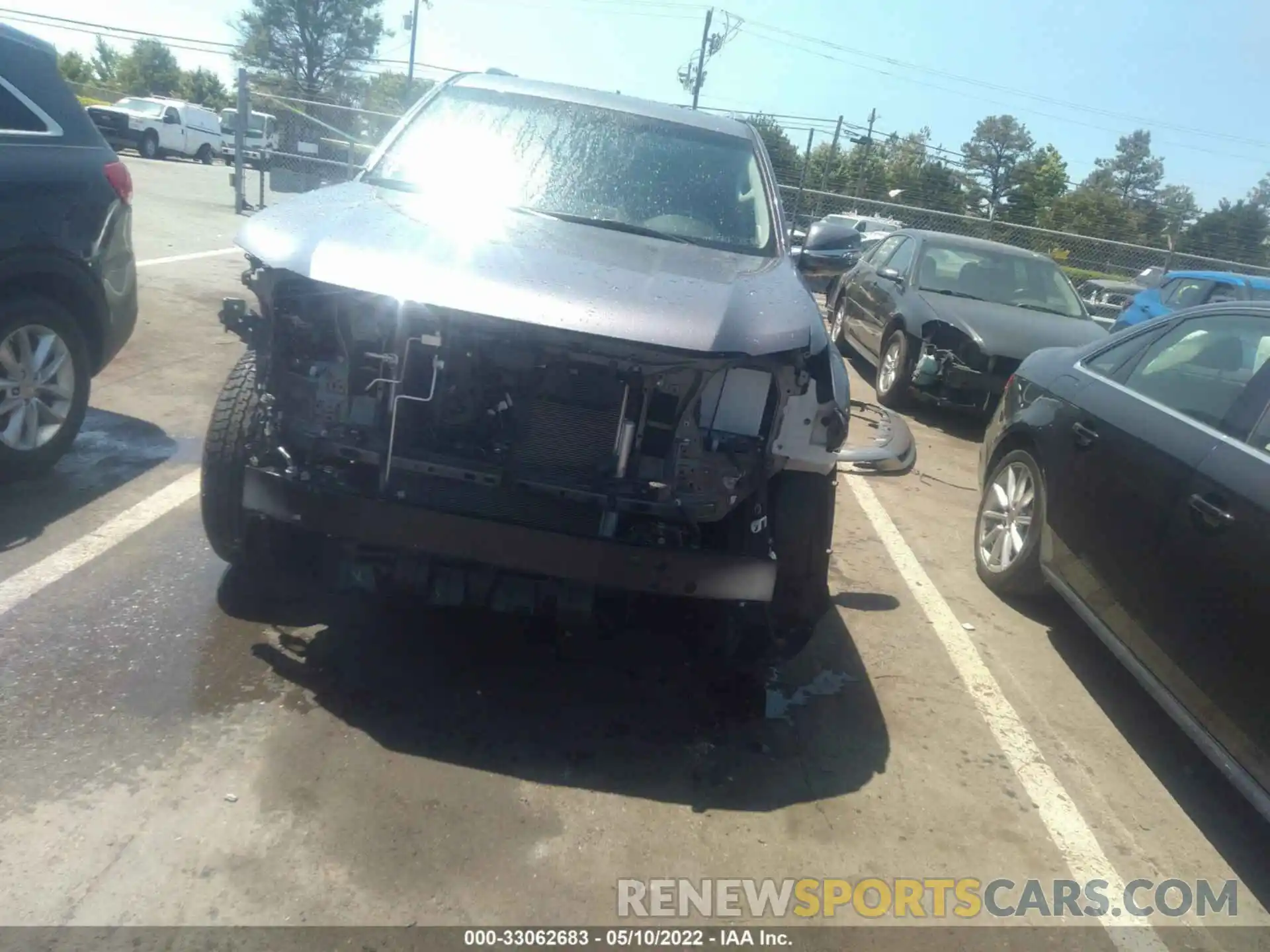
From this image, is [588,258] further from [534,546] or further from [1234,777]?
[1234,777]

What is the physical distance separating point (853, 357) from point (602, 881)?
9.95 metres

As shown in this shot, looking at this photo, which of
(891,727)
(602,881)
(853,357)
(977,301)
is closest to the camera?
(602,881)

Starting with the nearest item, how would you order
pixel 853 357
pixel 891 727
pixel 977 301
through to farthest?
pixel 891 727 → pixel 977 301 → pixel 853 357

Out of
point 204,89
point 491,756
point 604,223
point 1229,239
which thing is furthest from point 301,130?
point 204,89

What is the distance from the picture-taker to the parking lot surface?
2.59m

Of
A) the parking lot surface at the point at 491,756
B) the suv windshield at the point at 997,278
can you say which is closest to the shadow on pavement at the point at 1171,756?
the parking lot surface at the point at 491,756

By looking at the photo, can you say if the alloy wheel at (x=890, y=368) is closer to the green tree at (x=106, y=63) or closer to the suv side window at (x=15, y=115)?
the suv side window at (x=15, y=115)

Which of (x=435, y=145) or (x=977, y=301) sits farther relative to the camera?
(x=977, y=301)

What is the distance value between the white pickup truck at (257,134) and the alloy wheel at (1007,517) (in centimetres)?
1178

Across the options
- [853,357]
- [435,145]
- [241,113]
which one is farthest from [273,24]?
[435,145]

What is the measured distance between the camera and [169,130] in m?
31.7

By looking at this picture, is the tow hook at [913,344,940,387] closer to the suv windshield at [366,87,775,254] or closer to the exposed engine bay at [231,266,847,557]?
the suv windshield at [366,87,775,254]

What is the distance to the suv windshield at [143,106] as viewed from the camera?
104 feet

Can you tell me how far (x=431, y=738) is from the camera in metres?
3.19
